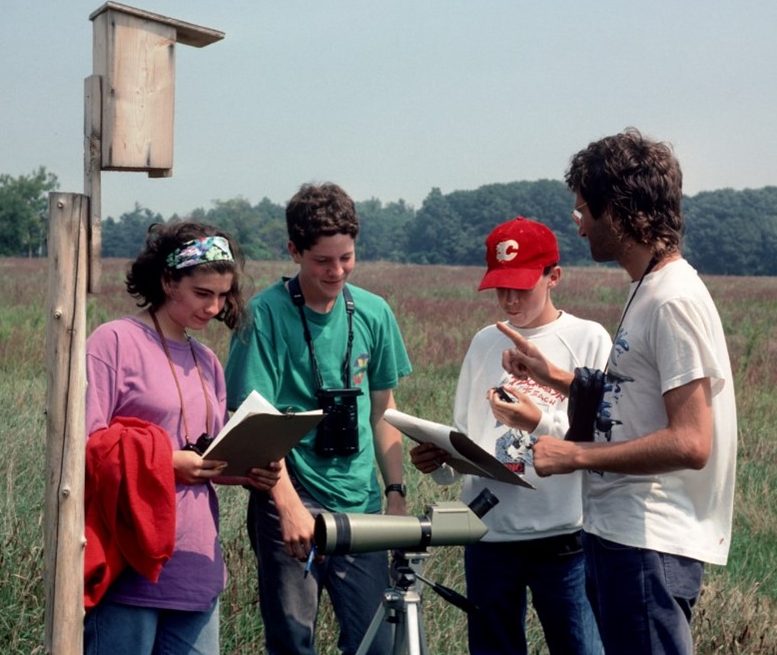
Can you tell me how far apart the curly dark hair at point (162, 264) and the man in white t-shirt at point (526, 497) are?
79cm

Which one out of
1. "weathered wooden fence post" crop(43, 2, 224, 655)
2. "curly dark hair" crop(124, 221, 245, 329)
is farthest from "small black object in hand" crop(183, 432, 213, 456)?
"curly dark hair" crop(124, 221, 245, 329)

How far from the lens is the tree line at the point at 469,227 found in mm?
78750

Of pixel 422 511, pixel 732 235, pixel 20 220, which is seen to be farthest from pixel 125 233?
pixel 422 511

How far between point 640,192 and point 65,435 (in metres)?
1.50

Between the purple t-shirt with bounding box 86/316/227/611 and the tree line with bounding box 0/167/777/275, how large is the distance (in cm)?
6668

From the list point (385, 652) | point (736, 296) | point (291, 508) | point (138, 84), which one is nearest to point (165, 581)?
point (291, 508)

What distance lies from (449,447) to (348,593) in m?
0.80

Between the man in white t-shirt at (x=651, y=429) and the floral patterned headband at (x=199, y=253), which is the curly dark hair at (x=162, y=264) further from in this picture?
the man in white t-shirt at (x=651, y=429)

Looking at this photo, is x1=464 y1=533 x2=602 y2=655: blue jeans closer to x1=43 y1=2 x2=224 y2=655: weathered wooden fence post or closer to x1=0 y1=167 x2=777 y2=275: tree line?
x1=43 y1=2 x2=224 y2=655: weathered wooden fence post

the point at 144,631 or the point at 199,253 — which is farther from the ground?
the point at 199,253

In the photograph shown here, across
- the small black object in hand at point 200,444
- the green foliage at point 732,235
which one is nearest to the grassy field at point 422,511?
the small black object in hand at point 200,444

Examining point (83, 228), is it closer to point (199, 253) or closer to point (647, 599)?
point (199, 253)

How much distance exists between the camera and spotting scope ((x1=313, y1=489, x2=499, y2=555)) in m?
2.62

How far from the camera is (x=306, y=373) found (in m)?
3.67
